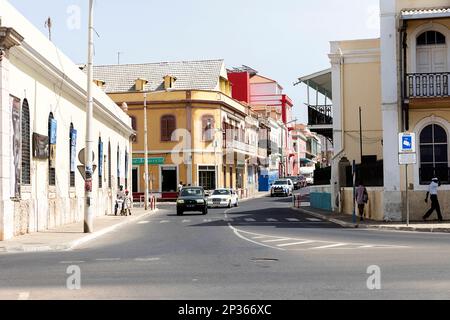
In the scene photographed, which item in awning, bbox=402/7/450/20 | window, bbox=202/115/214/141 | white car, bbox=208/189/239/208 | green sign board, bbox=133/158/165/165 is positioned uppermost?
awning, bbox=402/7/450/20

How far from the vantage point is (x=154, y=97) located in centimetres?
7056

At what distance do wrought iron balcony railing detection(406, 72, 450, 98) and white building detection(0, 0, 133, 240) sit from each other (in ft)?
47.8

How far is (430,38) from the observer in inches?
1203

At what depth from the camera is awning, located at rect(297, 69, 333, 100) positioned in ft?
137

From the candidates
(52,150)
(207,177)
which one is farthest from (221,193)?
(52,150)

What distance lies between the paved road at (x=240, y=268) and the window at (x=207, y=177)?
4681cm

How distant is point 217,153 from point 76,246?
166 feet

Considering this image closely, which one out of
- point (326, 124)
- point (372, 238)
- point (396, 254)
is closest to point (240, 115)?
point (326, 124)

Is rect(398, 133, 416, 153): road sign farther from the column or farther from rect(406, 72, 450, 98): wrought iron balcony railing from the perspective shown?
rect(406, 72, 450, 98): wrought iron balcony railing

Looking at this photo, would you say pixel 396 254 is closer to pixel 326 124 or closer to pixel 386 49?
pixel 386 49

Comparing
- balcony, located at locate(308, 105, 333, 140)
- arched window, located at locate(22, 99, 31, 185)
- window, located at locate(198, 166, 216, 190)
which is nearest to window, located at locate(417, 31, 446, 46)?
balcony, located at locate(308, 105, 333, 140)

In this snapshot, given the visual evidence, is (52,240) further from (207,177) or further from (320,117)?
(207,177)

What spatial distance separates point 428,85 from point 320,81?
14.2 m
